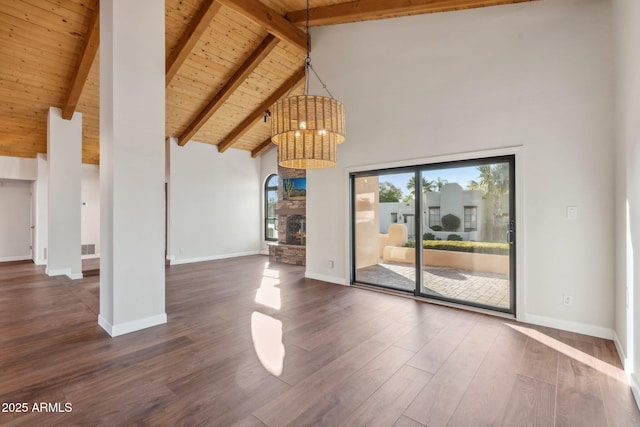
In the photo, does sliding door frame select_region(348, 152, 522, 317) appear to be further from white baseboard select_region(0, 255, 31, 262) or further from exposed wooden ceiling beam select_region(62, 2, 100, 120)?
white baseboard select_region(0, 255, 31, 262)

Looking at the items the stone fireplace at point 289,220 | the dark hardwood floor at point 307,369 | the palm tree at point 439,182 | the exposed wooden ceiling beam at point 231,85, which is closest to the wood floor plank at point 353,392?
the dark hardwood floor at point 307,369

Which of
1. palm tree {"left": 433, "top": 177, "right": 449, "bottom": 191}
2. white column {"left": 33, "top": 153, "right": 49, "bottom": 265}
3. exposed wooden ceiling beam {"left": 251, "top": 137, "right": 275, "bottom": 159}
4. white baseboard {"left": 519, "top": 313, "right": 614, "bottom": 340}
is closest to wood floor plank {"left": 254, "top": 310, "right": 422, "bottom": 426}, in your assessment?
white baseboard {"left": 519, "top": 313, "right": 614, "bottom": 340}

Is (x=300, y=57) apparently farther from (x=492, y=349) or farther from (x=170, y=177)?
(x=492, y=349)

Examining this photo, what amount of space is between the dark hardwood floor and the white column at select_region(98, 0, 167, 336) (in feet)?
1.29

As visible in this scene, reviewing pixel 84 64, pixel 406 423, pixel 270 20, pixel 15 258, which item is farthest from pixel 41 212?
pixel 406 423

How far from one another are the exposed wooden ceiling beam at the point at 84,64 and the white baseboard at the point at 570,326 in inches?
259

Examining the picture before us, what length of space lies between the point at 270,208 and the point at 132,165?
20.2 ft

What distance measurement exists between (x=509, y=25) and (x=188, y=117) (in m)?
6.31

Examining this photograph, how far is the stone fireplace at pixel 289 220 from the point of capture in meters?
7.54

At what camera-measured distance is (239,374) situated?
2.25 metres

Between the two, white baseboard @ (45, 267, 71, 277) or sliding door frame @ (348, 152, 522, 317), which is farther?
white baseboard @ (45, 267, 71, 277)

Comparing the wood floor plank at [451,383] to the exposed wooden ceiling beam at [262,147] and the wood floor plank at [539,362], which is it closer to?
the wood floor plank at [539,362]

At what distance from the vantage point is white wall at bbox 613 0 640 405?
81.0 inches

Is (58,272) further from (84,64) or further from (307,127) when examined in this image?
Result: (307,127)
